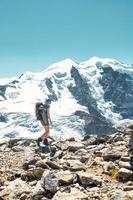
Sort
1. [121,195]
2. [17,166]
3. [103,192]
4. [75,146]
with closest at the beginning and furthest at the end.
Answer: [121,195] → [103,192] → [17,166] → [75,146]

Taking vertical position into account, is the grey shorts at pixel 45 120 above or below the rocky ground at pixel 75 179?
above

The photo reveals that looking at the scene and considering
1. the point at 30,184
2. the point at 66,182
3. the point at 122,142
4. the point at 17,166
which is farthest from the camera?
the point at 122,142

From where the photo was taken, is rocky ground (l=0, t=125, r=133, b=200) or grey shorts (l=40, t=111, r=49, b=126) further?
grey shorts (l=40, t=111, r=49, b=126)

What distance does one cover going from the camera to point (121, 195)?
1334 centimetres

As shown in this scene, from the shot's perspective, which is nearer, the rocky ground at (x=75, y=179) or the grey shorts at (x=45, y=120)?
the rocky ground at (x=75, y=179)

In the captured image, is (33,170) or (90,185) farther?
(33,170)

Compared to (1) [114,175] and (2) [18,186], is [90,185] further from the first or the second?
(2) [18,186]

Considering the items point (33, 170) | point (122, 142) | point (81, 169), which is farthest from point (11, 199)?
point (122, 142)

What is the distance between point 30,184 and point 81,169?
229 cm

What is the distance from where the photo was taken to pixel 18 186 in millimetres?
16703

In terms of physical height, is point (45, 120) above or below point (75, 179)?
above

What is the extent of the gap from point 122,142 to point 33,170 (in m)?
7.34

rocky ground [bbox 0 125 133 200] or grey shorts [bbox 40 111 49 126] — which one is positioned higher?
grey shorts [bbox 40 111 49 126]

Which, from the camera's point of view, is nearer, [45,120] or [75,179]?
[75,179]
